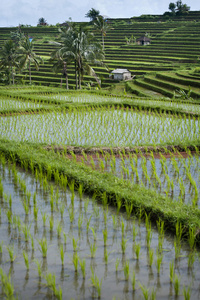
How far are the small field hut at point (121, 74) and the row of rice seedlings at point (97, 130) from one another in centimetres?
1816

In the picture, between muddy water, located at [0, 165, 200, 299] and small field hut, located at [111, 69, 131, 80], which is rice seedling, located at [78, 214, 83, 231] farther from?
small field hut, located at [111, 69, 131, 80]

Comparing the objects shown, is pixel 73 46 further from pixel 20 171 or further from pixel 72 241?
pixel 72 241

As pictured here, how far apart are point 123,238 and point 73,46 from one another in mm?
16450

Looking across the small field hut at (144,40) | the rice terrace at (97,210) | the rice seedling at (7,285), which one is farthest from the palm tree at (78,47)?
the small field hut at (144,40)

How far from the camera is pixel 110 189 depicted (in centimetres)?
448

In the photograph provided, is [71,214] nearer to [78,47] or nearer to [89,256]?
[89,256]

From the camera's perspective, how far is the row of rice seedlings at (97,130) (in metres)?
7.46

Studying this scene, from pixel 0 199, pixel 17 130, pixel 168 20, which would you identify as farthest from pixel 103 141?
pixel 168 20

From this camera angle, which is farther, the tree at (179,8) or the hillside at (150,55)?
the tree at (179,8)

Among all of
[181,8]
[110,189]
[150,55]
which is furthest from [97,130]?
[181,8]

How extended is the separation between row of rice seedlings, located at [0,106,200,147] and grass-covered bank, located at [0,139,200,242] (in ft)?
3.73

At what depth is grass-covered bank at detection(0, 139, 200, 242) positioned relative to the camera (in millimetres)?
3701

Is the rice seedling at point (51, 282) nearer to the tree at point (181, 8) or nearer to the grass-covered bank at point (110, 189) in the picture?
the grass-covered bank at point (110, 189)

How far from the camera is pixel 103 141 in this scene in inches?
294
